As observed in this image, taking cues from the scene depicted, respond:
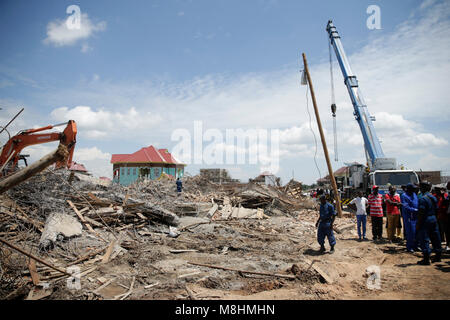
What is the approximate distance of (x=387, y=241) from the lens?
8.41 meters

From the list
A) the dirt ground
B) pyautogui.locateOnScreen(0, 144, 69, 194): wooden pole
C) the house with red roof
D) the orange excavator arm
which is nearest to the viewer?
pyautogui.locateOnScreen(0, 144, 69, 194): wooden pole

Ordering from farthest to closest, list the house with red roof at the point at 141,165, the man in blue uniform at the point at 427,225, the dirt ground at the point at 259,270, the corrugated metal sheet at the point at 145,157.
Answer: the corrugated metal sheet at the point at 145,157 < the house with red roof at the point at 141,165 < the man in blue uniform at the point at 427,225 < the dirt ground at the point at 259,270

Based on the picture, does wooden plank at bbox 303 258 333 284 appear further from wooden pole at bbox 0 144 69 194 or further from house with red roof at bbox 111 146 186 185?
house with red roof at bbox 111 146 186 185

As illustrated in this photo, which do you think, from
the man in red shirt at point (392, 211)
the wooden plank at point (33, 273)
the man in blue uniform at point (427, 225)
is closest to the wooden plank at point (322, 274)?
the man in blue uniform at point (427, 225)

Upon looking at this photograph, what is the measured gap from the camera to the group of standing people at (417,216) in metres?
5.80

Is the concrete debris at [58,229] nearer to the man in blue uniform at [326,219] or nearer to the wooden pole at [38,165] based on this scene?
the wooden pole at [38,165]

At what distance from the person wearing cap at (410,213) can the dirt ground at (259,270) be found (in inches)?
12.1

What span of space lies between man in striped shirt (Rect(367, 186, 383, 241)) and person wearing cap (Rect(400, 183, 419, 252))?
1069 millimetres

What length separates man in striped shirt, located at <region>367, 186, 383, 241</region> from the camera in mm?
8258

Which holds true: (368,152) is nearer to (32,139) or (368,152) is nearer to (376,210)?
(376,210)

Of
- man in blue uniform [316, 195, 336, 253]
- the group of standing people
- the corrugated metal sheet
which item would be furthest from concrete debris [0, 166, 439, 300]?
the corrugated metal sheet

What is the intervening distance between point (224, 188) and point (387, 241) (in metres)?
14.1
